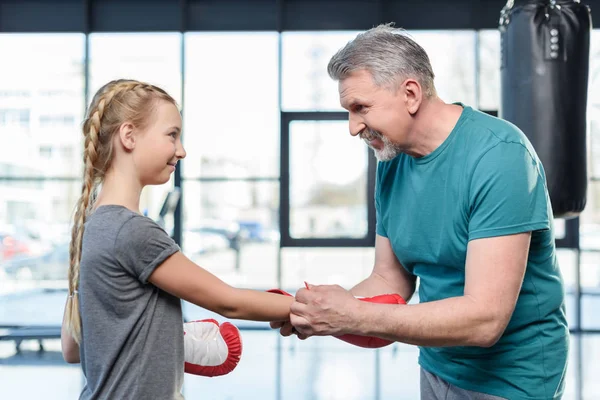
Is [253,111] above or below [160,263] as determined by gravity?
above

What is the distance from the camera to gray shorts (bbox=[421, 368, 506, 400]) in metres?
1.29

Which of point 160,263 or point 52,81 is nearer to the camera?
point 160,263

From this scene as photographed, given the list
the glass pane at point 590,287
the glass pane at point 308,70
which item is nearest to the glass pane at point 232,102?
the glass pane at point 308,70

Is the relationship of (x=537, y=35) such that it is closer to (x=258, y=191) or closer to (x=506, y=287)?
(x=506, y=287)

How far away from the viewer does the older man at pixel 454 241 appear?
1.16 m

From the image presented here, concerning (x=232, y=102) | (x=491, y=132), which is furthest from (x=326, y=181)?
(x=491, y=132)

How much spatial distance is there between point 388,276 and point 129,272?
2.33 ft

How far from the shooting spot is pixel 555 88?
294cm

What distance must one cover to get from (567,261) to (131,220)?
18.9 ft

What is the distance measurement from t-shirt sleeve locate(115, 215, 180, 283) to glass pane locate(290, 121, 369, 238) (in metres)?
4.63

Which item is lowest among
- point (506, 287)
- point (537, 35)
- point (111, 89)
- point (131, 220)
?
point (506, 287)

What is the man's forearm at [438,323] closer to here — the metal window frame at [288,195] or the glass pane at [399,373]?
the glass pane at [399,373]

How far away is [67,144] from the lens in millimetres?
A: 6340

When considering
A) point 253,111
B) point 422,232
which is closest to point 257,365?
point 253,111
